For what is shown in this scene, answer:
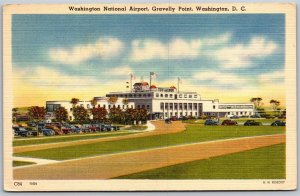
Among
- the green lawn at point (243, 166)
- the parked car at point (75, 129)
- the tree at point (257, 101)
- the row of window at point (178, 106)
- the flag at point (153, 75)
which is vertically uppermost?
the flag at point (153, 75)

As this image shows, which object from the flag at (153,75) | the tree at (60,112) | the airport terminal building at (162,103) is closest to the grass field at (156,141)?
the airport terminal building at (162,103)

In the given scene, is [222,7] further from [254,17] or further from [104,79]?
[104,79]

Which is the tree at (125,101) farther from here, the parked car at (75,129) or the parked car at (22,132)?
the parked car at (22,132)

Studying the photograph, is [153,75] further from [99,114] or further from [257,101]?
[257,101]

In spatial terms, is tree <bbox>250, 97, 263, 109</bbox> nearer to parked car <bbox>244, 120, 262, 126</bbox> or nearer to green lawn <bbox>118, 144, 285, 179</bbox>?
parked car <bbox>244, 120, 262, 126</bbox>

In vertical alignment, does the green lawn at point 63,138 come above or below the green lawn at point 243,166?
above

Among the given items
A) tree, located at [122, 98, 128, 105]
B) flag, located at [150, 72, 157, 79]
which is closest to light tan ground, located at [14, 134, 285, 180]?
tree, located at [122, 98, 128, 105]

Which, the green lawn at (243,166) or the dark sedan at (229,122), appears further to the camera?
A: the dark sedan at (229,122)
